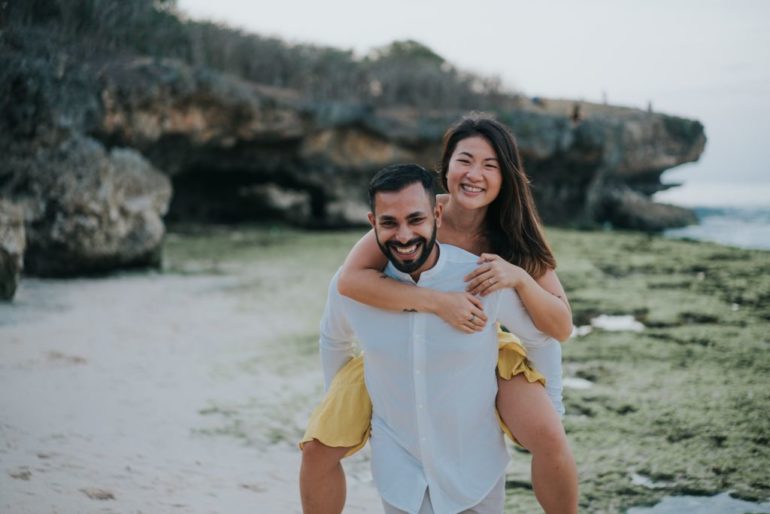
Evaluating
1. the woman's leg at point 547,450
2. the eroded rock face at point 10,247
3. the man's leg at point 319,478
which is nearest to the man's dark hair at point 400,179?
the woman's leg at point 547,450

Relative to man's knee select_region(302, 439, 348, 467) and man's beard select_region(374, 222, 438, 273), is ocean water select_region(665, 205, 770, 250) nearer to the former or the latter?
man's beard select_region(374, 222, 438, 273)

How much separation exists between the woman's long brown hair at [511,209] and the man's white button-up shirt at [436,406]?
10.5 inches

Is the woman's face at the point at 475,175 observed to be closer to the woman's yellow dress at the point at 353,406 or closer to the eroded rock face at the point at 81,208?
the woman's yellow dress at the point at 353,406

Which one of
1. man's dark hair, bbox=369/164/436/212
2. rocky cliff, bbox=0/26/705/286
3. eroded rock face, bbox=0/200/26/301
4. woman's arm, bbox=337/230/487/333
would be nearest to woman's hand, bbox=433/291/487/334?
woman's arm, bbox=337/230/487/333

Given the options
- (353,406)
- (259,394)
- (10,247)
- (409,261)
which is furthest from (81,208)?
(409,261)

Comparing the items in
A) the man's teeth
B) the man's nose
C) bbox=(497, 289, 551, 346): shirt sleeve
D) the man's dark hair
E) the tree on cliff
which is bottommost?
bbox=(497, 289, 551, 346): shirt sleeve

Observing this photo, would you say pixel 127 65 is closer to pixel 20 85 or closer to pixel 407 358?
pixel 20 85

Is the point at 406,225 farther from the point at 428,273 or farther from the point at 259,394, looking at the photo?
the point at 259,394

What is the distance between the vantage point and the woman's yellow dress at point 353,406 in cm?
254

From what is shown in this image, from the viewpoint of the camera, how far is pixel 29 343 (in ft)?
19.0

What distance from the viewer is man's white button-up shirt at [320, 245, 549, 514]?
2.47 metres

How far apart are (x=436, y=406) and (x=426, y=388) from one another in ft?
0.24

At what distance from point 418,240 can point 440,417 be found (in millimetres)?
643

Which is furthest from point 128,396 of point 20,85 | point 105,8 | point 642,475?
point 105,8
